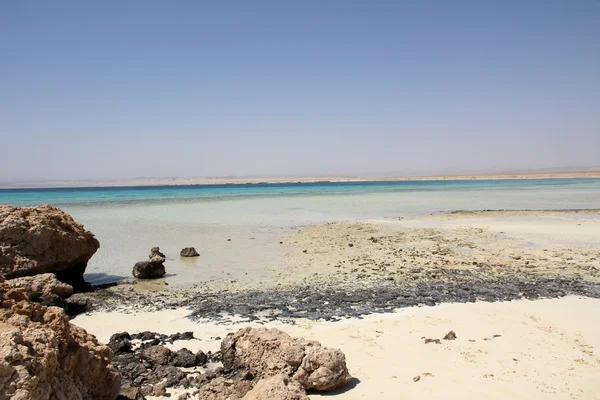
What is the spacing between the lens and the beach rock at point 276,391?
13.7 ft

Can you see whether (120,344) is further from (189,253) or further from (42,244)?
(189,253)

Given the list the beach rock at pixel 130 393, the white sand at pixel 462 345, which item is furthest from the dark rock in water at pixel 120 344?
the beach rock at pixel 130 393

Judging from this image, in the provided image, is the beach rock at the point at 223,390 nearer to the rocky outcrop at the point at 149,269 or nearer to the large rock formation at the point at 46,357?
the large rock formation at the point at 46,357

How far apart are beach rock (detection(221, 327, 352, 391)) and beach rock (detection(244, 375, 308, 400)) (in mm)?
695

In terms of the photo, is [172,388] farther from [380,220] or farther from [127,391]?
[380,220]

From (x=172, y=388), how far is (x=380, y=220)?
2098cm

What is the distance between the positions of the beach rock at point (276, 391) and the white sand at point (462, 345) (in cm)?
89

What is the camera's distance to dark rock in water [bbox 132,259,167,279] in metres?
11.9

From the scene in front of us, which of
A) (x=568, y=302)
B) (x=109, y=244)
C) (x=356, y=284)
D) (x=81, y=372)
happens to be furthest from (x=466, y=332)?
(x=109, y=244)

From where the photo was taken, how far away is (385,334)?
703 centimetres

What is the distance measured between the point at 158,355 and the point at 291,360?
Answer: 1976 mm

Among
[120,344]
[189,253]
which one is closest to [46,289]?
[120,344]

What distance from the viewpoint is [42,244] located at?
983 centimetres

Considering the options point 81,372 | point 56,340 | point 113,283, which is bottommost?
point 113,283
